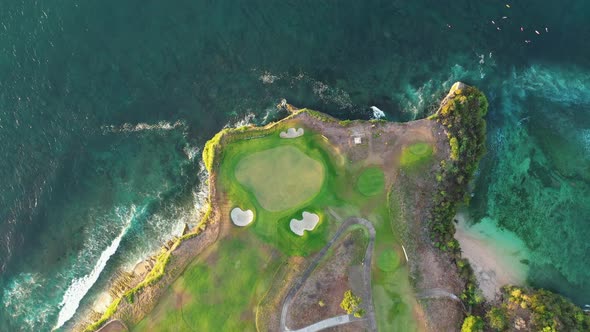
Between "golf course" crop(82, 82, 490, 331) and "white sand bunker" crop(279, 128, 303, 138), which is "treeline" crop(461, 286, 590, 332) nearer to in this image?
"golf course" crop(82, 82, 490, 331)

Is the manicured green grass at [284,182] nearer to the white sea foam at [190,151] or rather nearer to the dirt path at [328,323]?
the white sea foam at [190,151]

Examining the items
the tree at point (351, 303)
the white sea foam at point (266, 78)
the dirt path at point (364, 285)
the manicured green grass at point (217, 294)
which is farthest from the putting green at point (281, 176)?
the tree at point (351, 303)

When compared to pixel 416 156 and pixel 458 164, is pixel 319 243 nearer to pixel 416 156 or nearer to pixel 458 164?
pixel 416 156

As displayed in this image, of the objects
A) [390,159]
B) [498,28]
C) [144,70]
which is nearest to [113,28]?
[144,70]

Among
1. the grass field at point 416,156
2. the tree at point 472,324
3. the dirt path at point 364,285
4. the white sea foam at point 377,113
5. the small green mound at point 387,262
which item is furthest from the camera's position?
the white sea foam at point 377,113

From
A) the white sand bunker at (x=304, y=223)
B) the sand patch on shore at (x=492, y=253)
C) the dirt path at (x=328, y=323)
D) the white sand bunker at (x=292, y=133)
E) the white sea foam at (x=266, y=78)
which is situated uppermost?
the white sea foam at (x=266, y=78)

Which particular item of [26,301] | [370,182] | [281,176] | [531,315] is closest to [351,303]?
[370,182]
